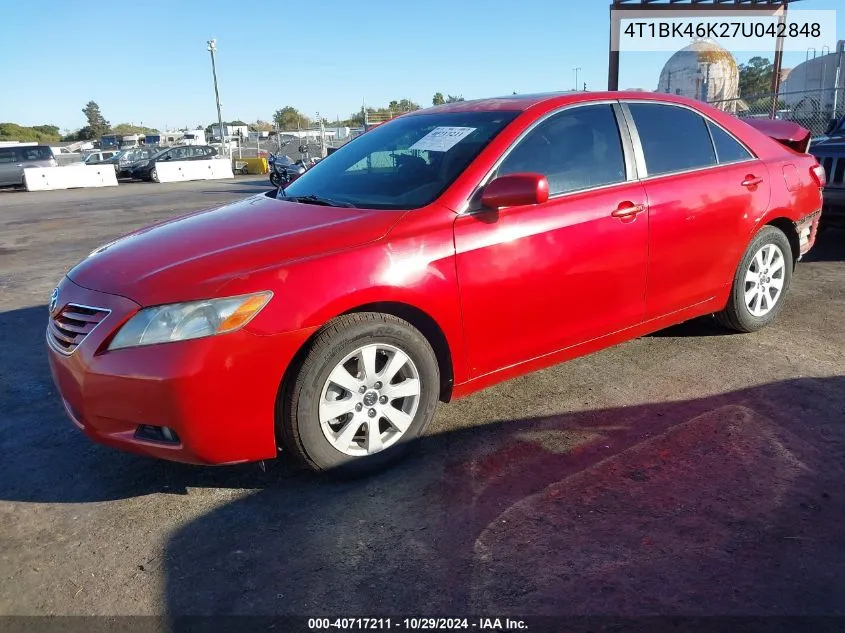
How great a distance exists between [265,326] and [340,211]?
86 centimetres

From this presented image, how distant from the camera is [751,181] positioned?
14.2ft

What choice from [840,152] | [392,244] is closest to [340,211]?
[392,244]

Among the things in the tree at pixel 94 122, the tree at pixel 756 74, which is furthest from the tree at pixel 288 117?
the tree at pixel 756 74

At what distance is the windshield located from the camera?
10.9 feet

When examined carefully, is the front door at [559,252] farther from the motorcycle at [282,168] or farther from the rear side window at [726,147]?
the motorcycle at [282,168]

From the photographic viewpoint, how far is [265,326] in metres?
2.63

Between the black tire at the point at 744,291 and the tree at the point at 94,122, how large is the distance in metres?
102

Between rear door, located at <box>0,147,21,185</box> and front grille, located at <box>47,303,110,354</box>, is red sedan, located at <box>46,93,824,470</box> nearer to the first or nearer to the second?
front grille, located at <box>47,303,110,354</box>

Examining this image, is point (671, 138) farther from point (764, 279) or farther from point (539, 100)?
point (764, 279)

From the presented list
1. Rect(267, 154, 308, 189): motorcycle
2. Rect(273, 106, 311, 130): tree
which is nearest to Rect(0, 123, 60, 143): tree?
Rect(273, 106, 311, 130): tree

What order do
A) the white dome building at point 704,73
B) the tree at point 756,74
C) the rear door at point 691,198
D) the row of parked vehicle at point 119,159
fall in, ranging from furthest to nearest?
1. the tree at point 756,74
2. the white dome building at point 704,73
3. the row of parked vehicle at point 119,159
4. the rear door at point 691,198

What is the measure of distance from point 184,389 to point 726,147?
366cm

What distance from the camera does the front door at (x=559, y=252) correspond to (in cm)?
317

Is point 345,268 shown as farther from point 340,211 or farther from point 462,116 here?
point 462,116
